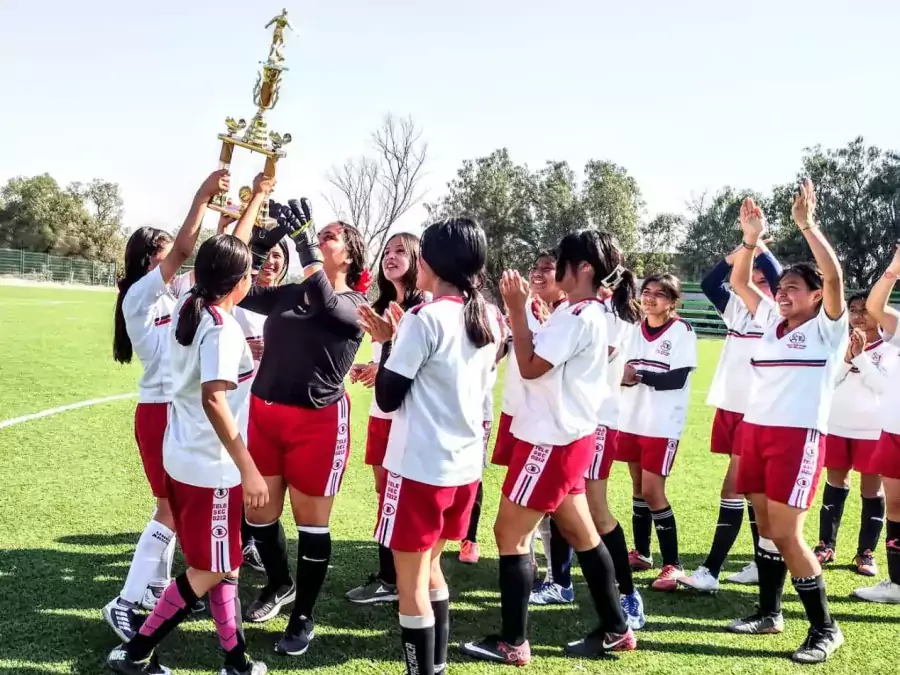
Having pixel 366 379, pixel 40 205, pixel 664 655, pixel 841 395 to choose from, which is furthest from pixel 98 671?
pixel 40 205

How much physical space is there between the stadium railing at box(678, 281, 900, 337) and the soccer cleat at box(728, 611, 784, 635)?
30938 mm

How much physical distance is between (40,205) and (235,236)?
69776 mm

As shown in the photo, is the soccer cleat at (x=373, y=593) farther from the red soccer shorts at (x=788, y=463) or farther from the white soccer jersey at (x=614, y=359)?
the red soccer shorts at (x=788, y=463)

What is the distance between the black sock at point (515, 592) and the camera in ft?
10.9

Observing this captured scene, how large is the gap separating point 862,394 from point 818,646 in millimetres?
2103

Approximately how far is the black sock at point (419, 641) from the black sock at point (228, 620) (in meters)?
0.76

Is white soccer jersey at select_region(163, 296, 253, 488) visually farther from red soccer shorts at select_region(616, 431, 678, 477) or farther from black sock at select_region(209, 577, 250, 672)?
red soccer shorts at select_region(616, 431, 678, 477)

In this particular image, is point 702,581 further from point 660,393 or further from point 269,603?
point 269,603

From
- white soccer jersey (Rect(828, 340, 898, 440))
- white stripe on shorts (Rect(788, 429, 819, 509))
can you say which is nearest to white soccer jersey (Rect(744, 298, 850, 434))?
white stripe on shorts (Rect(788, 429, 819, 509))

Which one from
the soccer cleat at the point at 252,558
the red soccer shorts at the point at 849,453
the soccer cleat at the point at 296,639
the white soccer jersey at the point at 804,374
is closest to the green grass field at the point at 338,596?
the soccer cleat at the point at 296,639

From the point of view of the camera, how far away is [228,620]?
9.95ft

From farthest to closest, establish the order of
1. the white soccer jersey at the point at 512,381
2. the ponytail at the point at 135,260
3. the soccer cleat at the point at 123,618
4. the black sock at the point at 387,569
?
the white soccer jersey at the point at 512,381 → the black sock at the point at 387,569 → the ponytail at the point at 135,260 → the soccer cleat at the point at 123,618

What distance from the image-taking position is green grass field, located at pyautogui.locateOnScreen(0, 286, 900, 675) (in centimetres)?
343

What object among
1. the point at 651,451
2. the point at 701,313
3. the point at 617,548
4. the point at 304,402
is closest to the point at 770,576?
the point at 617,548
